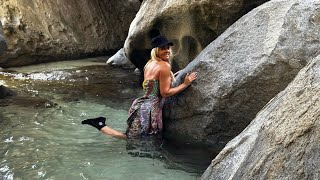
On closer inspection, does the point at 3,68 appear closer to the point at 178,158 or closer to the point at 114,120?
the point at 114,120

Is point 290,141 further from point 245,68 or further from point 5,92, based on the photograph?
point 5,92

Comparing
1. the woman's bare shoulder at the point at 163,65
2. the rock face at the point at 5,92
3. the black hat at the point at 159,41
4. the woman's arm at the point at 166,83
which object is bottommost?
the rock face at the point at 5,92

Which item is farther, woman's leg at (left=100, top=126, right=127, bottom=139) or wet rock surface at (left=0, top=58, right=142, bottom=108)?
wet rock surface at (left=0, top=58, right=142, bottom=108)

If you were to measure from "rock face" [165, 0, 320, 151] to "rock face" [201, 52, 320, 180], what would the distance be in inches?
76.5

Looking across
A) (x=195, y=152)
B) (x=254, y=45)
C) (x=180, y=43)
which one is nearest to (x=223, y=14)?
(x=180, y=43)

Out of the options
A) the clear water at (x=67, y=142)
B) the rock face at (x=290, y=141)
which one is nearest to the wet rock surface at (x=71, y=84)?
the clear water at (x=67, y=142)

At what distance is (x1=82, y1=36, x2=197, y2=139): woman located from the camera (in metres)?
5.91

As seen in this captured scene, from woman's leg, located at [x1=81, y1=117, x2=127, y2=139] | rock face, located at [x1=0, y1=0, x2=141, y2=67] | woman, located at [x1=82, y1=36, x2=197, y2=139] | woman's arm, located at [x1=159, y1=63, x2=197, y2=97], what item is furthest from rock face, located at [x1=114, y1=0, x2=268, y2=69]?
rock face, located at [x1=0, y1=0, x2=141, y2=67]

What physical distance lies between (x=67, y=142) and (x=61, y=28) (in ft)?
33.6

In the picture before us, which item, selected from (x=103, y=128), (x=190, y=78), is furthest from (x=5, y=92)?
(x=190, y=78)

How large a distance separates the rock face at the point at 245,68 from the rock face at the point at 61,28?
378 inches

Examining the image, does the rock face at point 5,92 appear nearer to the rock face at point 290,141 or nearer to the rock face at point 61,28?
the rock face at point 61,28

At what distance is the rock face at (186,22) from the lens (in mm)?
7484

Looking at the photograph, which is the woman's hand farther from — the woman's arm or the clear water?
the clear water
